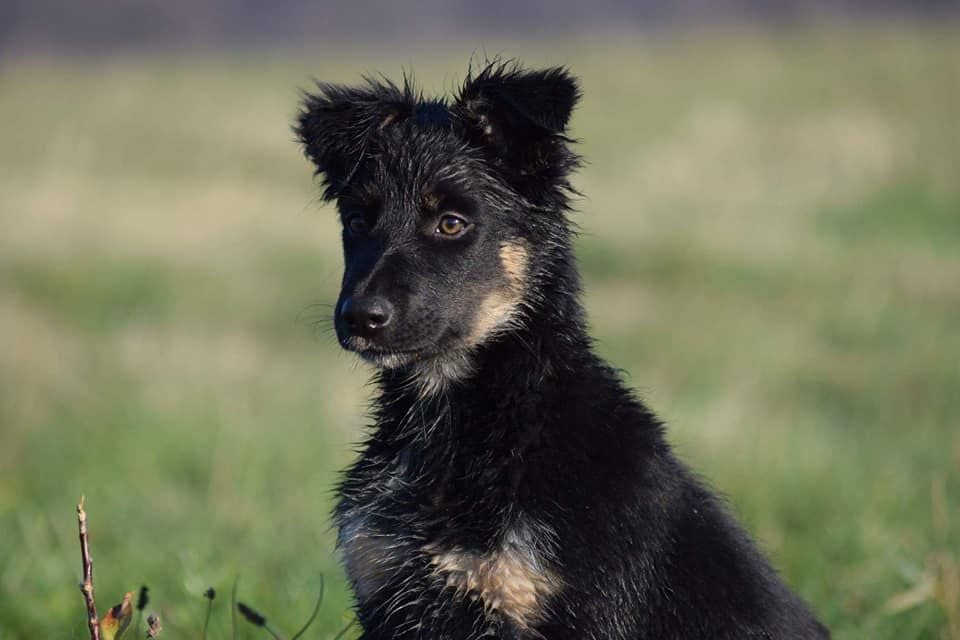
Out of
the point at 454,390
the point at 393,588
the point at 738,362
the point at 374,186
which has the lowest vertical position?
the point at 738,362

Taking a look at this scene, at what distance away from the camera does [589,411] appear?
459 centimetres

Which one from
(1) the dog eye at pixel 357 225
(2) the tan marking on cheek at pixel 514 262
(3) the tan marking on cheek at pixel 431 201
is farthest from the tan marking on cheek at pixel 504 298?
(1) the dog eye at pixel 357 225

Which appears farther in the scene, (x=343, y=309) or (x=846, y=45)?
(x=846, y=45)

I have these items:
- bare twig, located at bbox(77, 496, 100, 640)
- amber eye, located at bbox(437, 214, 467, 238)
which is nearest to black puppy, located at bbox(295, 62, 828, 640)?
amber eye, located at bbox(437, 214, 467, 238)

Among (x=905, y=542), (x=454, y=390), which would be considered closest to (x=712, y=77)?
(x=905, y=542)

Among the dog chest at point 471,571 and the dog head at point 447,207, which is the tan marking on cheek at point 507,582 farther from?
the dog head at point 447,207

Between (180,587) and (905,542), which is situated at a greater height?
(905,542)

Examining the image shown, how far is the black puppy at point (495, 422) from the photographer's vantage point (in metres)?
4.27

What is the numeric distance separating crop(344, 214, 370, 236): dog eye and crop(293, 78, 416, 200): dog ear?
16 centimetres

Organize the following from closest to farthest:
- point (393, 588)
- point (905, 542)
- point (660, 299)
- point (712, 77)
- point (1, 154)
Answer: point (393, 588), point (905, 542), point (660, 299), point (1, 154), point (712, 77)

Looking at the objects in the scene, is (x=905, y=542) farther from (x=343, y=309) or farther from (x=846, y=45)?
(x=846, y=45)

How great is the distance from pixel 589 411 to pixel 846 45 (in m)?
38.7

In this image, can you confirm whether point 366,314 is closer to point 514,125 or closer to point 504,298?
point 504,298

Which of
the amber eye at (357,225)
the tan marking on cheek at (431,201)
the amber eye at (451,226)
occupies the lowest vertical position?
the amber eye at (357,225)
